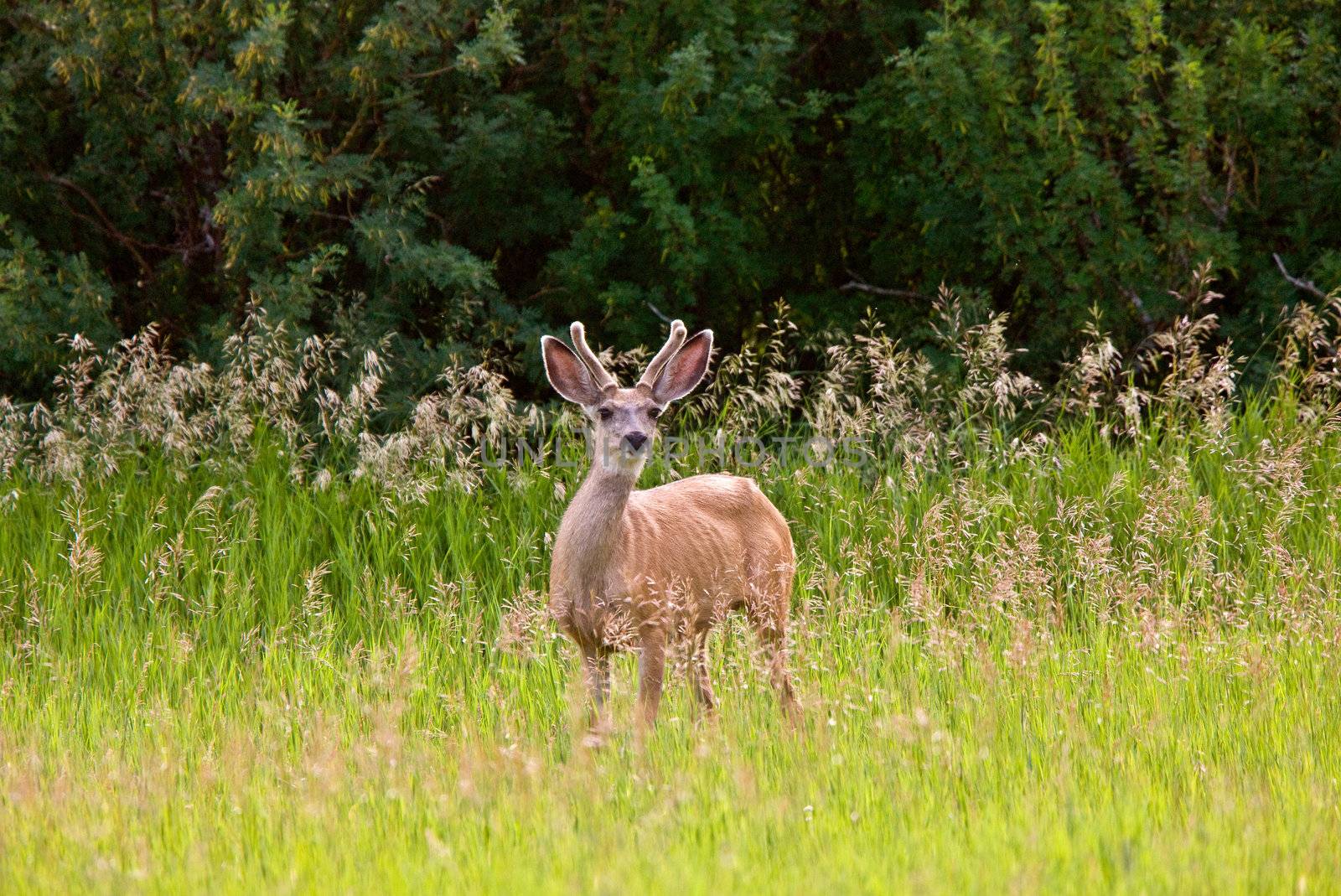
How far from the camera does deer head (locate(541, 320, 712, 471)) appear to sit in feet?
18.2

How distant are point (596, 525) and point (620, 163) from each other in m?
5.72

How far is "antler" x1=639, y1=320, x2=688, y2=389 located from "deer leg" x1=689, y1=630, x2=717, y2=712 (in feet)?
3.23

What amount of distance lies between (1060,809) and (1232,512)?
3.80 m

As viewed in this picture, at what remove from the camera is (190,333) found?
1028cm

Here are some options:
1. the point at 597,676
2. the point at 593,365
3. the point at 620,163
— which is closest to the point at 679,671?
the point at 597,676

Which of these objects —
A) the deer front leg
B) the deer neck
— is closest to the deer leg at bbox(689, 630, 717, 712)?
the deer front leg

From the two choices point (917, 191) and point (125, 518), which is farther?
point (917, 191)

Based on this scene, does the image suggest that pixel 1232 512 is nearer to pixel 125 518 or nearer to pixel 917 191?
pixel 917 191

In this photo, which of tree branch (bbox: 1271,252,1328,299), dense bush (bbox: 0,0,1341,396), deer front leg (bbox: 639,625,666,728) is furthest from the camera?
tree branch (bbox: 1271,252,1328,299)

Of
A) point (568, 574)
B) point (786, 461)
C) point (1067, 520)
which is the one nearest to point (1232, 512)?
point (1067, 520)

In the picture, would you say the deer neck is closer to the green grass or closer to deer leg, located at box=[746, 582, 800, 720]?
the green grass

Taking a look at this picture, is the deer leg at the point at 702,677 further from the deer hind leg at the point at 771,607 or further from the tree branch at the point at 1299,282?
the tree branch at the point at 1299,282

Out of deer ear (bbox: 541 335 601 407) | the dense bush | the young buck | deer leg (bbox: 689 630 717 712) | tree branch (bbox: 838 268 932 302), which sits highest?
the dense bush

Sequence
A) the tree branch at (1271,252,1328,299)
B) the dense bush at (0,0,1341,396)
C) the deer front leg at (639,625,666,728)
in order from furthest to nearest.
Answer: the tree branch at (1271,252,1328,299) → the dense bush at (0,0,1341,396) → the deer front leg at (639,625,666,728)
